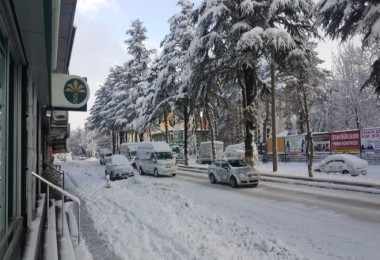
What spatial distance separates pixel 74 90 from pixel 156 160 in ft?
69.0

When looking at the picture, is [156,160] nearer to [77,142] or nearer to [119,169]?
[119,169]

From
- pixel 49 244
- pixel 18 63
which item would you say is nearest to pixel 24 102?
pixel 18 63

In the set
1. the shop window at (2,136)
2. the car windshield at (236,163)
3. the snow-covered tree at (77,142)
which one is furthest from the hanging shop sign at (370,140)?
the snow-covered tree at (77,142)

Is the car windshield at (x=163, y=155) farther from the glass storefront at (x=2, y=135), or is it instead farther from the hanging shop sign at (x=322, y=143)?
the glass storefront at (x=2, y=135)

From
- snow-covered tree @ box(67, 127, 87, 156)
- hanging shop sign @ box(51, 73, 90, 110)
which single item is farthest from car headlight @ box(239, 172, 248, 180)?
snow-covered tree @ box(67, 127, 87, 156)

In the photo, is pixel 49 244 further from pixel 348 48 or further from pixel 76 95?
pixel 348 48

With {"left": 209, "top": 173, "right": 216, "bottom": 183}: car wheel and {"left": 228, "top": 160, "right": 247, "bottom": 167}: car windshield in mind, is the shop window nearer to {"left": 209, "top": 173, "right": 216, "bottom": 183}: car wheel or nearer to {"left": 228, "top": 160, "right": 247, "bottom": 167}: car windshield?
{"left": 228, "top": 160, "right": 247, "bottom": 167}: car windshield

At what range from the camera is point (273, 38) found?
24.1 metres

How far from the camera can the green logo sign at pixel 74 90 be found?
9398 mm

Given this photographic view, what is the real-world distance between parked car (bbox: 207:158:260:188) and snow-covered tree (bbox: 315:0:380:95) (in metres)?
7.58

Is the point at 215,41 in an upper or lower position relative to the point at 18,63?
upper

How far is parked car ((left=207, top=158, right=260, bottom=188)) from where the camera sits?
20609 millimetres

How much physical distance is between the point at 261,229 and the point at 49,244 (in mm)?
5504

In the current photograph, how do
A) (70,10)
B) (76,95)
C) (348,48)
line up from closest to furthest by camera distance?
(70,10)
(76,95)
(348,48)
